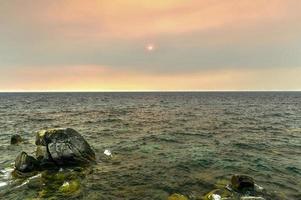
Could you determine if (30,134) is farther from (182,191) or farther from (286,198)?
(286,198)

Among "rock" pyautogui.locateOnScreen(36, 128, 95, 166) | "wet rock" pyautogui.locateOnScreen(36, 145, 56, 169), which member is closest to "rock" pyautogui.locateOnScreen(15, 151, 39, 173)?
"wet rock" pyautogui.locateOnScreen(36, 145, 56, 169)

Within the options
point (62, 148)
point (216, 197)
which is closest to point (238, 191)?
point (216, 197)

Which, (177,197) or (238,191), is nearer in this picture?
(177,197)

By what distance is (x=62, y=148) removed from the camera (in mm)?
23656

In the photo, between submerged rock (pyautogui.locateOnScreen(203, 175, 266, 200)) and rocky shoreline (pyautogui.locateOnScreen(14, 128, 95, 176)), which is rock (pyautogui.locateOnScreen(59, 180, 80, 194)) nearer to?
rocky shoreline (pyautogui.locateOnScreen(14, 128, 95, 176))

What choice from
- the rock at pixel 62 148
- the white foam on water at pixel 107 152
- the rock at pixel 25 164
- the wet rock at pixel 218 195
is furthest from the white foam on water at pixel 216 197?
the white foam on water at pixel 107 152

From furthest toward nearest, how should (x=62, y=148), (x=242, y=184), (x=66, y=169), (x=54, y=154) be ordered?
(x=62, y=148) → (x=54, y=154) → (x=66, y=169) → (x=242, y=184)

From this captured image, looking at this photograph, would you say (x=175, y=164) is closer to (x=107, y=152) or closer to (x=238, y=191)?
(x=238, y=191)

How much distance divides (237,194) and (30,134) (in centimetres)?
3480

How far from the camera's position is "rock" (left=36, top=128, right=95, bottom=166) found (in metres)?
23.4

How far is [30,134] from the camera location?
141ft

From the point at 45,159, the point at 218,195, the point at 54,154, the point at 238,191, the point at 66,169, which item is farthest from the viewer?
the point at 54,154

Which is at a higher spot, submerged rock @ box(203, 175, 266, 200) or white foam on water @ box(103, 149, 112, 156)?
submerged rock @ box(203, 175, 266, 200)

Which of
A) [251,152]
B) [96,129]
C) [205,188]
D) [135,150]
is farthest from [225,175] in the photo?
[96,129]
